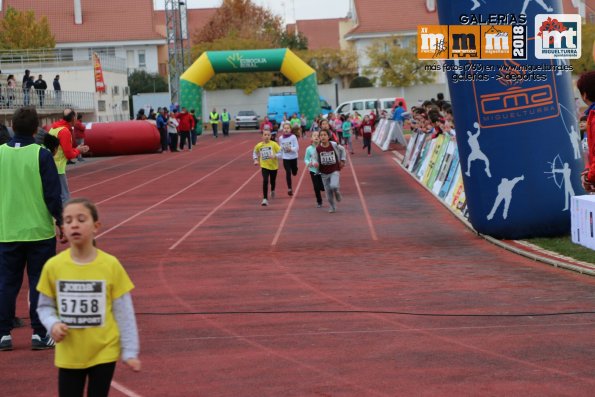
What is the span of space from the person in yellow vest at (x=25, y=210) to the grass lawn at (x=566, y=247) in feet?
22.1

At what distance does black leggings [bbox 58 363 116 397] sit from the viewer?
223 inches

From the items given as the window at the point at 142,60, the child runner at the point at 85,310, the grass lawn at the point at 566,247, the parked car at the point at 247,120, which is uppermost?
the window at the point at 142,60

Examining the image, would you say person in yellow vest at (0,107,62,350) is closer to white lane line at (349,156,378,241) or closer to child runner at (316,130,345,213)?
white lane line at (349,156,378,241)

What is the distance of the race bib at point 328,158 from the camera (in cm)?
2097

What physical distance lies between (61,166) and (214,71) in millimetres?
42858

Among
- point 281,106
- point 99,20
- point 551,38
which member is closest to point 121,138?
point 281,106

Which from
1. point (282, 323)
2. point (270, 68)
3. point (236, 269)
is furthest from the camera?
point (270, 68)

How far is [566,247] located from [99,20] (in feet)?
284

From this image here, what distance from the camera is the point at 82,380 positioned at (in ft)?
18.7

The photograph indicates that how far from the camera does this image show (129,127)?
149ft

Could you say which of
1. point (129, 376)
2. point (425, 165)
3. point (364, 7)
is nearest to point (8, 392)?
point (129, 376)

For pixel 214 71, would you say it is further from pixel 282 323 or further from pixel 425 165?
pixel 282 323

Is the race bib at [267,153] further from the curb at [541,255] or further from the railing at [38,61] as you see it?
the railing at [38,61]

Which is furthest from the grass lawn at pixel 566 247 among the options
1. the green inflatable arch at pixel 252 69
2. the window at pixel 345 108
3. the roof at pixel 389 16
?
the roof at pixel 389 16
